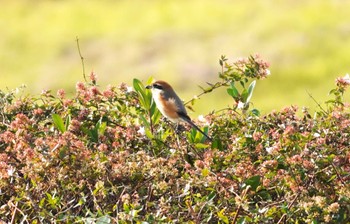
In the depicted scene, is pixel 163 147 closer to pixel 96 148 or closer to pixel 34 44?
pixel 96 148

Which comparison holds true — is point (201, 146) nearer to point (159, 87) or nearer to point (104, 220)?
point (104, 220)

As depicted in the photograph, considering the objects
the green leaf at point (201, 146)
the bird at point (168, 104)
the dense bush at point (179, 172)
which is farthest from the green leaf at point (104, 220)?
the bird at point (168, 104)

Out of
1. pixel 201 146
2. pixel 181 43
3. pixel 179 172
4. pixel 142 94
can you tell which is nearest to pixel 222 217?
pixel 179 172

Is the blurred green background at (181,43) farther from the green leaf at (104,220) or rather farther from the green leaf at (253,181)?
the green leaf at (104,220)

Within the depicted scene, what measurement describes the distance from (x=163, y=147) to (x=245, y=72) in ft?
2.31

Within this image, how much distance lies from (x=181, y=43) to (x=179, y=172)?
20.7 metres

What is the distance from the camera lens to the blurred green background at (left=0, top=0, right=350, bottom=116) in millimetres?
20406

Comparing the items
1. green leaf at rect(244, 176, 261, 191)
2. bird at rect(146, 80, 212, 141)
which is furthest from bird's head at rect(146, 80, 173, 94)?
green leaf at rect(244, 176, 261, 191)

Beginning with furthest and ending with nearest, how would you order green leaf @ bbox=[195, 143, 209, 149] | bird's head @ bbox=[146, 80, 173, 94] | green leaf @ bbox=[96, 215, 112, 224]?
bird's head @ bbox=[146, 80, 173, 94] → green leaf @ bbox=[195, 143, 209, 149] → green leaf @ bbox=[96, 215, 112, 224]

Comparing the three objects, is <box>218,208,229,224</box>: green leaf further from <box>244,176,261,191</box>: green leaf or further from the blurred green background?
the blurred green background

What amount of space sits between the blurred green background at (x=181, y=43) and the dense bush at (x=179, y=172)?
14.6 m

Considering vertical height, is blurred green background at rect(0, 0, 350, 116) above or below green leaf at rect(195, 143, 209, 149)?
above

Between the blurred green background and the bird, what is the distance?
13.4 m

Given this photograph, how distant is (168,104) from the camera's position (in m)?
4.75
